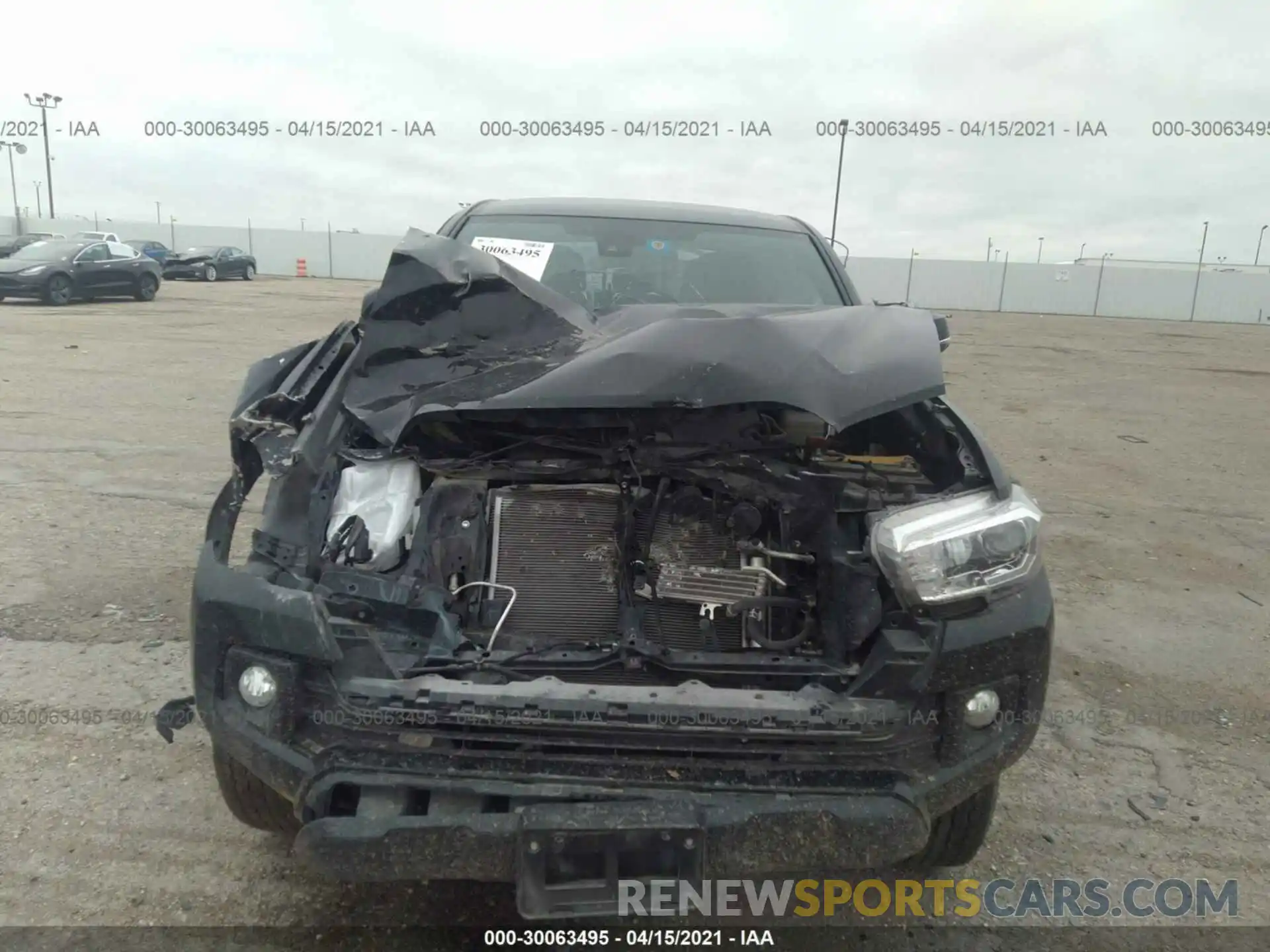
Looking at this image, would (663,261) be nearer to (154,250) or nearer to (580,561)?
(580,561)

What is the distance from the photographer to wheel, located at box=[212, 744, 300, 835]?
89.5 inches

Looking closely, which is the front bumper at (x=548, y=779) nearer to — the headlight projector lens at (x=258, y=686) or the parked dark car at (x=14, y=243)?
the headlight projector lens at (x=258, y=686)

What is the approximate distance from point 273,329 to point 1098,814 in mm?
14790

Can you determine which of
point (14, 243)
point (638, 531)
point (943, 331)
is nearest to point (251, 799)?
point (638, 531)

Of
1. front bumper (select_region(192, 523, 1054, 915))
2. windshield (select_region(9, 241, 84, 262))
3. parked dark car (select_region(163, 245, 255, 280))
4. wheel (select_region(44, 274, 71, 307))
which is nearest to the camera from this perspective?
front bumper (select_region(192, 523, 1054, 915))

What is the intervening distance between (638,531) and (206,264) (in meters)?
30.6

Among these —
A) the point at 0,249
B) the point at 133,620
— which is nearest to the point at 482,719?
the point at 133,620

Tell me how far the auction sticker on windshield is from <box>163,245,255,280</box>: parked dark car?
92.4ft

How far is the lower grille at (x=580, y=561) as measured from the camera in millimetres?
2346

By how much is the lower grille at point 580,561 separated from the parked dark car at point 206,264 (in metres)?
29.6

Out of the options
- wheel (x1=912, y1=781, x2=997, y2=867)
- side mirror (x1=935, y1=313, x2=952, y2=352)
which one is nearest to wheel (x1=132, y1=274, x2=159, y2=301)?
side mirror (x1=935, y1=313, x2=952, y2=352)

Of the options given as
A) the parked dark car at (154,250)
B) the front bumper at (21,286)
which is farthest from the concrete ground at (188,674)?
the parked dark car at (154,250)
